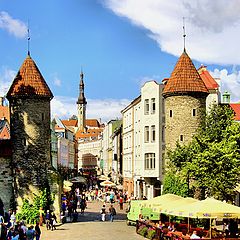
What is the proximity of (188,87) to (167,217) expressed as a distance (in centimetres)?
1173

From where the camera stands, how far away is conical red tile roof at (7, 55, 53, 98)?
4266cm

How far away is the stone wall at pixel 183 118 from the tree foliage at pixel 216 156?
11.1ft

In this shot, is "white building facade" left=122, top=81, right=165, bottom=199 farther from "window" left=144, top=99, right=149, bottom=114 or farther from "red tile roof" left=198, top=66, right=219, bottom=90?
"red tile roof" left=198, top=66, right=219, bottom=90

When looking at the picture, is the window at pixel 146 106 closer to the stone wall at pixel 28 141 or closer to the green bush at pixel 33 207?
the stone wall at pixel 28 141

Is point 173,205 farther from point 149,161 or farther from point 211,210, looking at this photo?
point 149,161

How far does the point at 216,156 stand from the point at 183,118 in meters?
9.11

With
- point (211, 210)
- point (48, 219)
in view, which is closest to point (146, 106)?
point (48, 219)

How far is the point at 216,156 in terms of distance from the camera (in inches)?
1463

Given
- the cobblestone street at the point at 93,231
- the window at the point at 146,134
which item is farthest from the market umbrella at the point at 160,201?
the window at the point at 146,134

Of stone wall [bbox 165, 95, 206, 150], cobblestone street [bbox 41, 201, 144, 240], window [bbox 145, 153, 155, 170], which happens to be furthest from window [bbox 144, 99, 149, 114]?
cobblestone street [bbox 41, 201, 144, 240]

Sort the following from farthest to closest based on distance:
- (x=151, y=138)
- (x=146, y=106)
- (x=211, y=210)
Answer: (x=146, y=106) → (x=151, y=138) → (x=211, y=210)

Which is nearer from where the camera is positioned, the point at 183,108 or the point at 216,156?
the point at 216,156

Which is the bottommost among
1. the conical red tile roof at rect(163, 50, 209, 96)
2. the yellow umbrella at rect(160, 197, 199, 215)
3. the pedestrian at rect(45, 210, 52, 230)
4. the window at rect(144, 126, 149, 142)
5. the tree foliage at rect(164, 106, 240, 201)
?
the pedestrian at rect(45, 210, 52, 230)

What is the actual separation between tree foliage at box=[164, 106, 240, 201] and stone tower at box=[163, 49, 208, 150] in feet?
11.3
